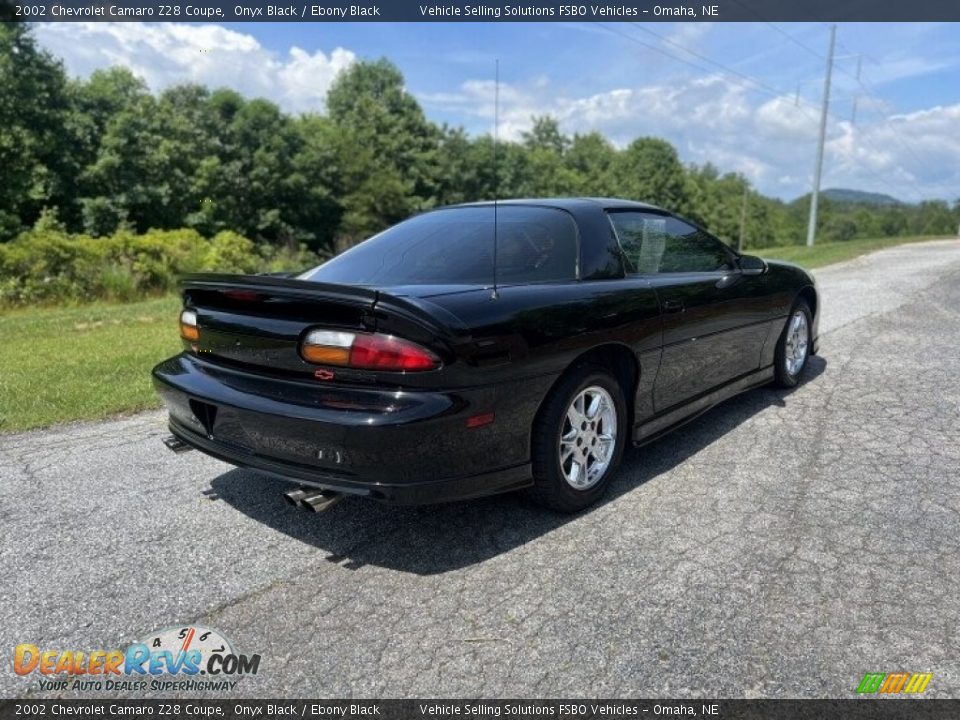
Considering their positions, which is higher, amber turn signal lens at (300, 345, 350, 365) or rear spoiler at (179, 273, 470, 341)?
rear spoiler at (179, 273, 470, 341)

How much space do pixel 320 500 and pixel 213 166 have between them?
1406 inches

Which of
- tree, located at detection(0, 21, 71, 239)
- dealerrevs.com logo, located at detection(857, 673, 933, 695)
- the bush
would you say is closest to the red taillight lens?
dealerrevs.com logo, located at detection(857, 673, 933, 695)

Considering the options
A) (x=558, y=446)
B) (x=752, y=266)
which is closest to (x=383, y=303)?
(x=558, y=446)

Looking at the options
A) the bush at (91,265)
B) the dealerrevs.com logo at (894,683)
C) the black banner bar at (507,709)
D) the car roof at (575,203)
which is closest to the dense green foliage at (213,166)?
the bush at (91,265)

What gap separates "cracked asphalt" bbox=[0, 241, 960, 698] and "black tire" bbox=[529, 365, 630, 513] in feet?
0.35

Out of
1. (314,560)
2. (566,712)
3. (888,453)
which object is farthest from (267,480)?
(888,453)

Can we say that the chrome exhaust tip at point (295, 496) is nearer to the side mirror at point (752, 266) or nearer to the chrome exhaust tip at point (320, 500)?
the chrome exhaust tip at point (320, 500)

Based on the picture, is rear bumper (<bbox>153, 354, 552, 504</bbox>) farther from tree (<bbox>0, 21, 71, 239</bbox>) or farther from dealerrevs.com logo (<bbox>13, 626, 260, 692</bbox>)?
tree (<bbox>0, 21, 71, 239</bbox>)

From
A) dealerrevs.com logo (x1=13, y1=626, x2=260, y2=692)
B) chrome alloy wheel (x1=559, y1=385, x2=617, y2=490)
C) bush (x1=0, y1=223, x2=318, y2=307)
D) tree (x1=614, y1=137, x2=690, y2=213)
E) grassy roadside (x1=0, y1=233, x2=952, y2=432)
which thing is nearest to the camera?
dealerrevs.com logo (x1=13, y1=626, x2=260, y2=692)

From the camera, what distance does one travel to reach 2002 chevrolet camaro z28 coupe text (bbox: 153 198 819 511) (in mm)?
2393

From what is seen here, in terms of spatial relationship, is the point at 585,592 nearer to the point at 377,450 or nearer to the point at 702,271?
the point at 377,450

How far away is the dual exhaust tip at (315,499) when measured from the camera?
8.03ft

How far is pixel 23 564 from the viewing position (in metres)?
2.59

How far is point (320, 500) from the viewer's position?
247cm
